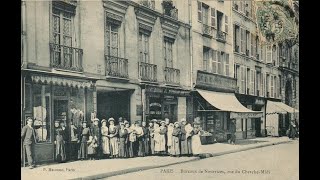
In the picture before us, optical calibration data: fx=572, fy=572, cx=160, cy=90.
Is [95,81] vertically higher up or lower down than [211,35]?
lower down

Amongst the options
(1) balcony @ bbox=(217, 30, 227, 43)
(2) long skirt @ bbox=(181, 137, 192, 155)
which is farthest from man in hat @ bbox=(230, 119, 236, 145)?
(1) balcony @ bbox=(217, 30, 227, 43)

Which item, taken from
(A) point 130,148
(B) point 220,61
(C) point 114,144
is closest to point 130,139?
(A) point 130,148

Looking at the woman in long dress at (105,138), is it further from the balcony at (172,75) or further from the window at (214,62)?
the window at (214,62)

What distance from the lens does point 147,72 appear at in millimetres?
7875

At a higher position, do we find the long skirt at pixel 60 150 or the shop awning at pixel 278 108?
the shop awning at pixel 278 108

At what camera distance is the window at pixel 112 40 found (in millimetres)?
7805

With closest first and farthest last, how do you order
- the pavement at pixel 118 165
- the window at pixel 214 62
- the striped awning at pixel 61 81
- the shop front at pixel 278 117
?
the striped awning at pixel 61 81 < the pavement at pixel 118 165 < the shop front at pixel 278 117 < the window at pixel 214 62

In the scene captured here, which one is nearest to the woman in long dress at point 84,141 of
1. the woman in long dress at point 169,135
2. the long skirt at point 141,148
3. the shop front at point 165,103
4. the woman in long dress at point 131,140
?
the woman in long dress at point 131,140

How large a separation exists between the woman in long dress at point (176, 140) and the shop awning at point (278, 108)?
125 centimetres

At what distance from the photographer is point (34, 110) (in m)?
7.58

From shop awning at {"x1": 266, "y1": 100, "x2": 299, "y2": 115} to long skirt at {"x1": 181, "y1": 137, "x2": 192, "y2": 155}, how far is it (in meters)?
1.16
